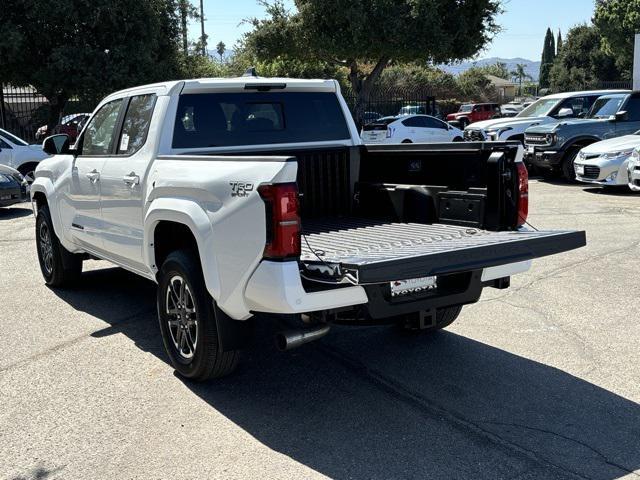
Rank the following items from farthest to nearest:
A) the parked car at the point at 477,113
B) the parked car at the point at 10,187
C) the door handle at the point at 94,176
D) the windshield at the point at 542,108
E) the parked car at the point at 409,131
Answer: the parked car at the point at 477,113 → the parked car at the point at 409,131 → the windshield at the point at 542,108 → the parked car at the point at 10,187 → the door handle at the point at 94,176

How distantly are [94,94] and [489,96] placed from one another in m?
48.6

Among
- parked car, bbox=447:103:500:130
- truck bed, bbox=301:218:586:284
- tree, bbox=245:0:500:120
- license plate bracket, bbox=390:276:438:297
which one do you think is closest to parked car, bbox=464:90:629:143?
tree, bbox=245:0:500:120

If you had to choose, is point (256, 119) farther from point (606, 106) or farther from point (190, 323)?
point (606, 106)

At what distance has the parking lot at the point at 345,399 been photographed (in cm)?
371

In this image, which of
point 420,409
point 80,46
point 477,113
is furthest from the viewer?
point 477,113

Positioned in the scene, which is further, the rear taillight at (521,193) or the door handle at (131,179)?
the door handle at (131,179)

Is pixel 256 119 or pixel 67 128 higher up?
pixel 256 119

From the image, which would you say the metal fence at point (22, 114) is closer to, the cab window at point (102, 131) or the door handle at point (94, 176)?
the cab window at point (102, 131)

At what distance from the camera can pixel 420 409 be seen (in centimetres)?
433

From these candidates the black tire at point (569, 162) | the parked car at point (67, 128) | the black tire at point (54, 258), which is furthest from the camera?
the parked car at point (67, 128)

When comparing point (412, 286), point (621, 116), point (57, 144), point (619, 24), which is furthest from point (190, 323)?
point (619, 24)

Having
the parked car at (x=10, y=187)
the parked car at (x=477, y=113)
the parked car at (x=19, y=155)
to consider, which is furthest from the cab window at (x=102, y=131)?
the parked car at (x=477, y=113)

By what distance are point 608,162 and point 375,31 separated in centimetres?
1594

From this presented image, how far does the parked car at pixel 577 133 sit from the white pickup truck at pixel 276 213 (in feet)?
36.2
